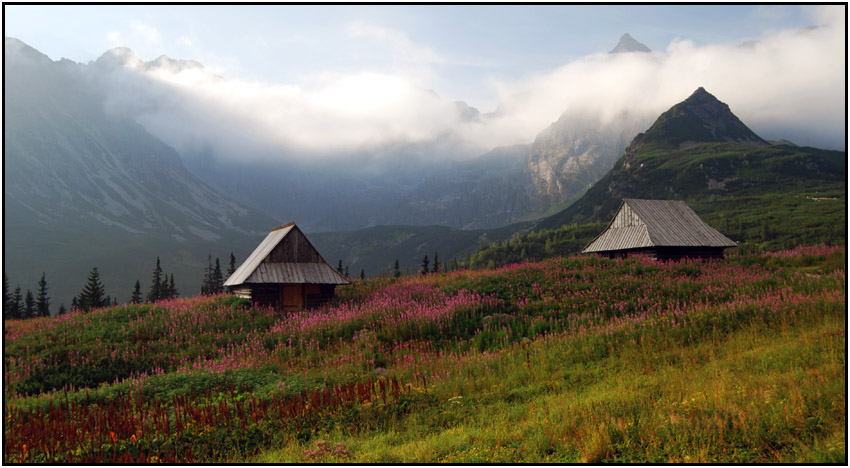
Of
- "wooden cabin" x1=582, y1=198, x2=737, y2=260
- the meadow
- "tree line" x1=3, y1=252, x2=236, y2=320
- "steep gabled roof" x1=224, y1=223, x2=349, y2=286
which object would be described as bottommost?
"tree line" x1=3, y1=252, x2=236, y2=320

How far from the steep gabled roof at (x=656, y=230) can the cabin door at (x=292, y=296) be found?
21731 mm

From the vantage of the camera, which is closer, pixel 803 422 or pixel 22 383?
pixel 803 422

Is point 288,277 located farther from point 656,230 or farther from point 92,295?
point 92,295

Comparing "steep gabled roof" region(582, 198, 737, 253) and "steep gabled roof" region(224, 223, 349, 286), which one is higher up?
"steep gabled roof" region(582, 198, 737, 253)

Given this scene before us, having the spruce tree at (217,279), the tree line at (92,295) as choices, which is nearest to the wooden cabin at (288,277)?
the tree line at (92,295)

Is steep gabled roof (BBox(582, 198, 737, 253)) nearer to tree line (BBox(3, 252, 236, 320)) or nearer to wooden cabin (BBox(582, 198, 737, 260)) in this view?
wooden cabin (BBox(582, 198, 737, 260))

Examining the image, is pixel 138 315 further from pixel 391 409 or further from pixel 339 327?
pixel 391 409

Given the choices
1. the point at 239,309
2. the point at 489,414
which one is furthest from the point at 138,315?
the point at 489,414

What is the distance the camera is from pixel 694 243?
3378cm

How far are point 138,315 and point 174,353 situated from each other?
632 cm

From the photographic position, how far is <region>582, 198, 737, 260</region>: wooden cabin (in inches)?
1316

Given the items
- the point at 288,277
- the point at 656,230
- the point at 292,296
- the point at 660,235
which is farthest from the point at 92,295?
the point at 660,235

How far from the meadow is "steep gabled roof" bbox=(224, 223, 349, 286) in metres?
2.77

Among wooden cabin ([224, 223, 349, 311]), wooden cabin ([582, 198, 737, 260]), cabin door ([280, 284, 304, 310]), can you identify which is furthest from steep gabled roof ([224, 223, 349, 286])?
wooden cabin ([582, 198, 737, 260])
